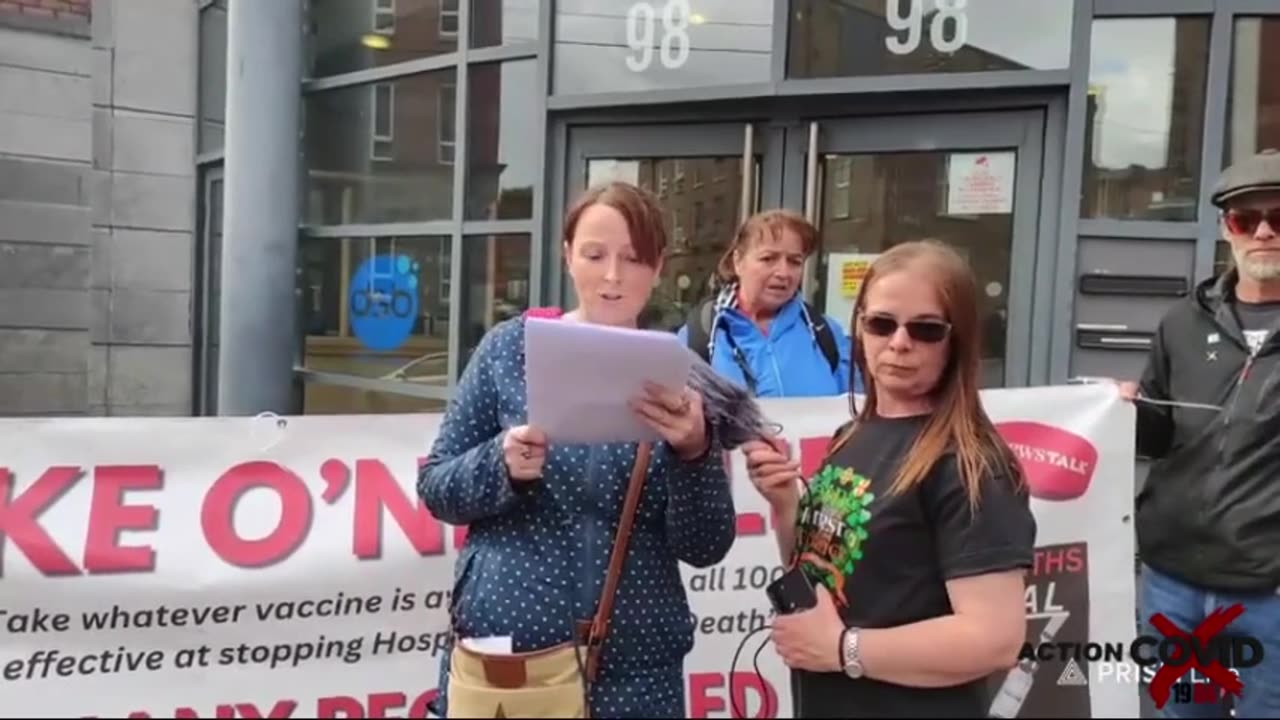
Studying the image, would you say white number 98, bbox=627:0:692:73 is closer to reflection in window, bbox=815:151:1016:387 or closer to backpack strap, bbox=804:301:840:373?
reflection in window, bbox=815:151:1016:387

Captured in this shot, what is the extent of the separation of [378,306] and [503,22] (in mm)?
1695

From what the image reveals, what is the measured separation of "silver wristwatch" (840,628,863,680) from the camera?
5.77 ft

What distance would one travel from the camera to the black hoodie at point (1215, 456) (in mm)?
2855

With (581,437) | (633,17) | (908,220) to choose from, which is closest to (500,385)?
(581,437)

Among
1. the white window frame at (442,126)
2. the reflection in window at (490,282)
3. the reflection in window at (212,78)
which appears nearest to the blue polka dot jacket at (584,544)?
Result: the reflection in window at (490,282)

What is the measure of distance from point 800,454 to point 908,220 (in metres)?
1.85

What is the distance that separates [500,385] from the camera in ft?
6.86

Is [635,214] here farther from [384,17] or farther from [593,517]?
[384,17]

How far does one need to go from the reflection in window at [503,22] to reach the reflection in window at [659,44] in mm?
175

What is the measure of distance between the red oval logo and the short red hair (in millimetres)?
1838

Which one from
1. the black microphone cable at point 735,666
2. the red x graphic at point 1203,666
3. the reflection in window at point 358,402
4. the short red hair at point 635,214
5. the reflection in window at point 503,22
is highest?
the reflection in window at point 503,22

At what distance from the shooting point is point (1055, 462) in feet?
11.4

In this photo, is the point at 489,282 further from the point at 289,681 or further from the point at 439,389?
the point at 289,681

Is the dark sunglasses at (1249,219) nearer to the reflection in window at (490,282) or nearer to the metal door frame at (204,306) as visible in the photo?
the reflection in window at (490,282)
